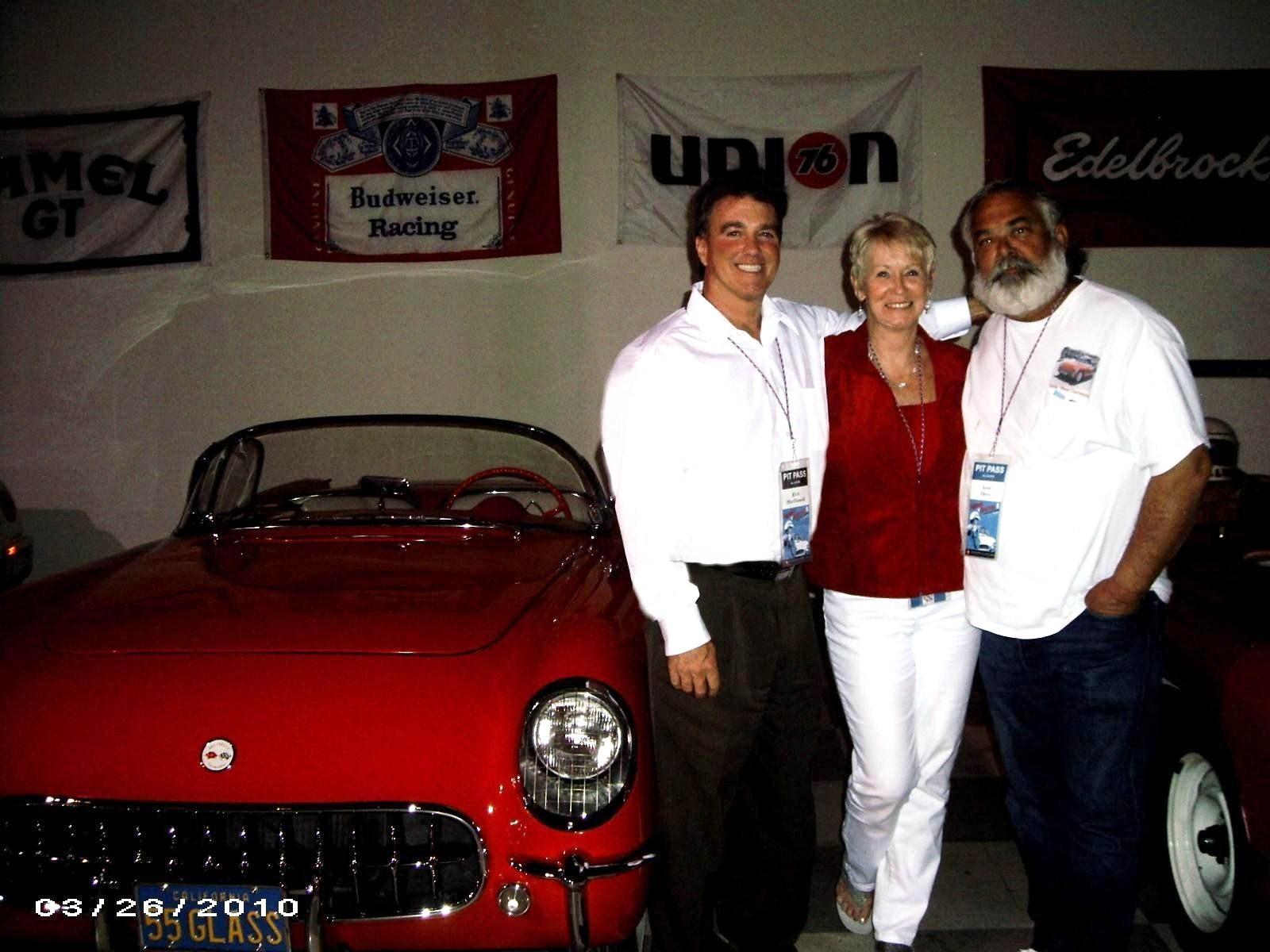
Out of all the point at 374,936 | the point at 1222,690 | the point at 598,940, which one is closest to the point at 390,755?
the point at 374,936

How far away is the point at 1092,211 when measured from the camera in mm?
6395

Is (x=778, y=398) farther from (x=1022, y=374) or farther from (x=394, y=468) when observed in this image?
(x=394, y=468)

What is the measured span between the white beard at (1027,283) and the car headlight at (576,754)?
118cm

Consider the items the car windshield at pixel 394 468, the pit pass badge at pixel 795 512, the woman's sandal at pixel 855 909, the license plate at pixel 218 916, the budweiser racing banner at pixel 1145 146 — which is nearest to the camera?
the license plate at pixel 218 916

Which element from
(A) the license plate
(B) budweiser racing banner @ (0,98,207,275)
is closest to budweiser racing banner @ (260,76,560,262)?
(B) budweiser racing banner @ (0,98,207,275)

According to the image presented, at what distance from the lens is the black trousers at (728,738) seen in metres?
2.16

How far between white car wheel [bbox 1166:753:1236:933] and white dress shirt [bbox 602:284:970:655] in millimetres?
1146

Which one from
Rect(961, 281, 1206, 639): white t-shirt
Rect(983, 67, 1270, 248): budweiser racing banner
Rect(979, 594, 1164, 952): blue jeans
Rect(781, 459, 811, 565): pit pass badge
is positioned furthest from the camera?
Rect(983, 67, 1270, 248): budweiser racing banner

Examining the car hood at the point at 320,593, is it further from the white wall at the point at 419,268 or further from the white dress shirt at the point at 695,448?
the white wall at the point at 419,268

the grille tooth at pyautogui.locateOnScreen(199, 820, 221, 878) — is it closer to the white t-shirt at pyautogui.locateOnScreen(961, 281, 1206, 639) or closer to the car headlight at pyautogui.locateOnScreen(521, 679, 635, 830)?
the car headlight at pyautogui.locateOnScreen(521, 679, 635, 830)

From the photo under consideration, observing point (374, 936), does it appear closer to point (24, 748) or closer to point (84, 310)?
point (24, 748)

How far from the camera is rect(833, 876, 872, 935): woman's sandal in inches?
99.7

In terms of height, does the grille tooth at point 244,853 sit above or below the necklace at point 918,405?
below

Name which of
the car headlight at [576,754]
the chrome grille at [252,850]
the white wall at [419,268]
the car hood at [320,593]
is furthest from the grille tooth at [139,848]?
the white wall at [419,268]
